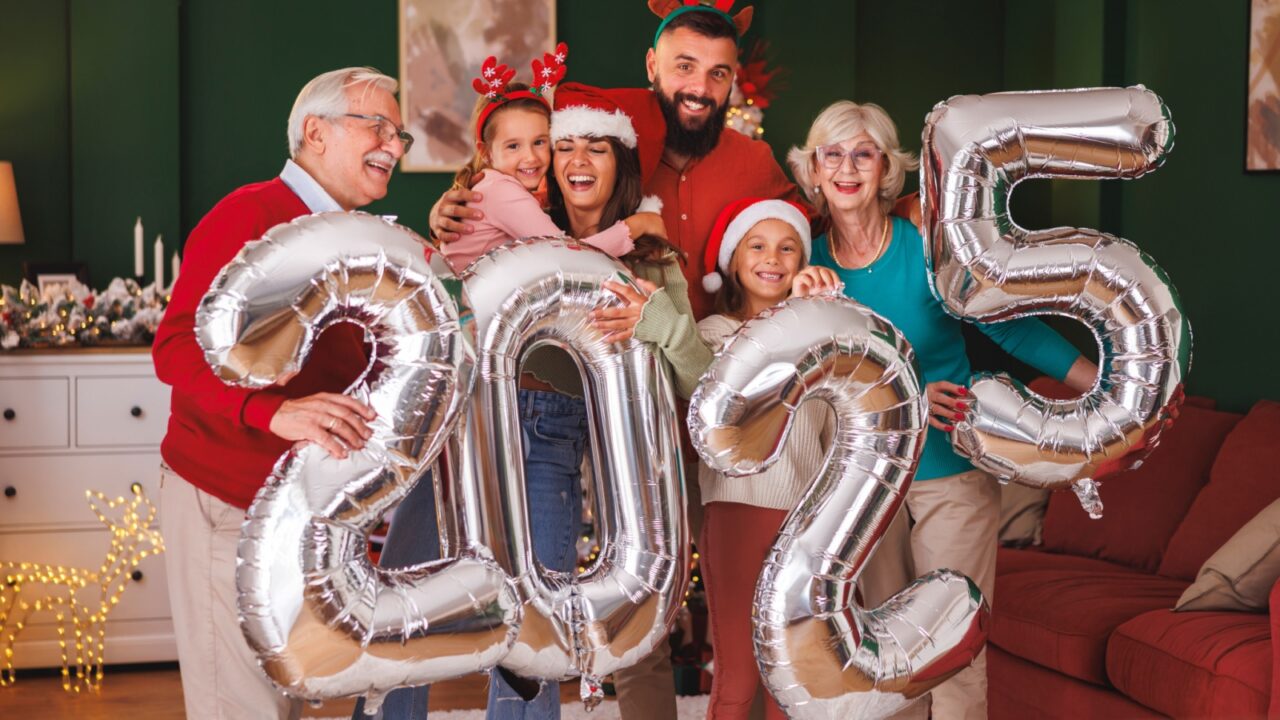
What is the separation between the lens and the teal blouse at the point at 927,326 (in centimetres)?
210

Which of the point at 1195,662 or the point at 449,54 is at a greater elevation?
the point at 449,54

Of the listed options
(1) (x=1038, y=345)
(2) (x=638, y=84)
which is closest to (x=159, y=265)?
Result: (2) (x=638, y=84)

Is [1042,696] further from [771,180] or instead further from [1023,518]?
[771,180]

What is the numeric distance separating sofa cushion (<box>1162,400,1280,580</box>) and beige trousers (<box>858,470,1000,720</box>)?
95 centimetres

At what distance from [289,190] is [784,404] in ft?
2.66

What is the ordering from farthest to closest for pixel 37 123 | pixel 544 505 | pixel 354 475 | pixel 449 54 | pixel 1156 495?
pixel 449 54, pixel 37 123, pixel 1156 495, pixel 544 505, pixel 354 475

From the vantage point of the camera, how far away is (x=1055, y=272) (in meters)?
1.66

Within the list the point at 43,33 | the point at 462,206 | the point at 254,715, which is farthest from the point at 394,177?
the point at 254,715

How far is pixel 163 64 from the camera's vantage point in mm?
4184

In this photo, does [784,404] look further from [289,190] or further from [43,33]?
[43,33]

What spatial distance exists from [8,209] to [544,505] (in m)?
2.81

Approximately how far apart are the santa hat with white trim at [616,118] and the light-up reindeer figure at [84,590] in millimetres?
2172

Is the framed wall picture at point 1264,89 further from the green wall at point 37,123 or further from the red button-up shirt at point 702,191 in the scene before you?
the green wall at point 37,123

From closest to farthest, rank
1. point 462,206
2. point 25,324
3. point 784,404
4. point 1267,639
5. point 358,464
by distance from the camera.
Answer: point 358,464
point 784,404
point 462,206
point 1267,639
point 25,324
